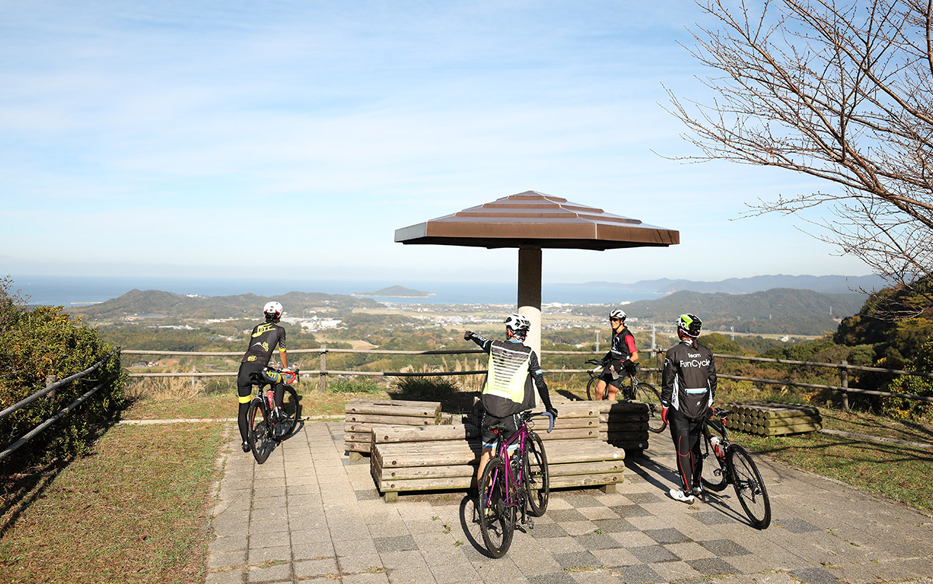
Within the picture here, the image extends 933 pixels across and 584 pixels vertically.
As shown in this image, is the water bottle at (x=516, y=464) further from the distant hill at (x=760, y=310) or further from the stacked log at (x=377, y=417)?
the distant hill at (x=760, y=310)

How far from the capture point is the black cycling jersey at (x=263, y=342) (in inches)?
305

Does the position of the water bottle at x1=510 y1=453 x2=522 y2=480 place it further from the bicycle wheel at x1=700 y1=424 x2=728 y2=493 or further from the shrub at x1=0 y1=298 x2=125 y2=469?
the shrub at x1=0 y1=298 x2=125 y2=469

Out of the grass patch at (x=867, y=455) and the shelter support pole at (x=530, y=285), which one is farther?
the shelter support pole at (x=530, y=285)

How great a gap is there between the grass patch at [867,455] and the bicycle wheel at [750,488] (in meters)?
2.10

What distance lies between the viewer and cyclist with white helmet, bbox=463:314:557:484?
5.25 metres

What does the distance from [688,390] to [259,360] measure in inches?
200

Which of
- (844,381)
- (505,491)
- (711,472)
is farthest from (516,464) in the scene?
(844,381)

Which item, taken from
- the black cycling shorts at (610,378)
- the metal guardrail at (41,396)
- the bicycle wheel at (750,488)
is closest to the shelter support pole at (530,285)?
the black cycling shorts at (610,378)

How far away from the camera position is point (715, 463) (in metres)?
7.86

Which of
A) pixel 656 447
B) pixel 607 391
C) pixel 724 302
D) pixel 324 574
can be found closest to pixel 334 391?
pixel 607 391

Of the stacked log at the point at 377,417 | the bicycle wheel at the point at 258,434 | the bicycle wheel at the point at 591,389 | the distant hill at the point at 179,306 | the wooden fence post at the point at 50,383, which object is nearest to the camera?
the wooden fence post at the point at 50,383

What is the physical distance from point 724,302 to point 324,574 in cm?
8116

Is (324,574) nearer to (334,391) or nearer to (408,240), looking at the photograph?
(408,240)

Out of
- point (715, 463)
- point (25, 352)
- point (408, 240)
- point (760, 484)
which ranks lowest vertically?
point (715, 463)
